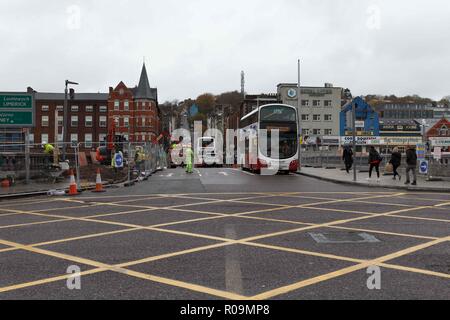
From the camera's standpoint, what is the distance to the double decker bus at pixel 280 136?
27.0 metres

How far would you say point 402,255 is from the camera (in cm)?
652

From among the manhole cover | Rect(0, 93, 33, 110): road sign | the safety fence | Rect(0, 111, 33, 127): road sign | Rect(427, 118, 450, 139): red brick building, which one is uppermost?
Rect(0, 93, 33, 110): road sign

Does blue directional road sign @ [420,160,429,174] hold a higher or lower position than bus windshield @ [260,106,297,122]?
lower

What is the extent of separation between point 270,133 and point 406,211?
16.1 meters

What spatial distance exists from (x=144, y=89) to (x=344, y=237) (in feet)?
319

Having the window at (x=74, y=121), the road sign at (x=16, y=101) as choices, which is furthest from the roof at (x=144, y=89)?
the road sign at (x=16, y=101)

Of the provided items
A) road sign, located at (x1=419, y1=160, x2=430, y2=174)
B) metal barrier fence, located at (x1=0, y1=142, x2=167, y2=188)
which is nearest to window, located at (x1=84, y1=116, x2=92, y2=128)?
metal barrier fence, located at (x1=0, y1=142, x2=167, y2=188)

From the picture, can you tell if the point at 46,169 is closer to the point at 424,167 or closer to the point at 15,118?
the point at 15,118

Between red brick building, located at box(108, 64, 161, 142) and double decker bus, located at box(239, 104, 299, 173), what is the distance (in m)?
71.1

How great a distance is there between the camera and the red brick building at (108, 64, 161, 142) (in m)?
97.2

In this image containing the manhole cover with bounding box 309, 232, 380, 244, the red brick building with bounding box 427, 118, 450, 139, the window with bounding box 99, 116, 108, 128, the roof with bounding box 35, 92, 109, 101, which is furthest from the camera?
the roof with bounding box 35, 92, 109, 101

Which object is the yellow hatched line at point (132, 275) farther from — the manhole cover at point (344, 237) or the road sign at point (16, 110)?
the road sign at point (16, 110)

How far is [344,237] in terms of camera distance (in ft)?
25.9

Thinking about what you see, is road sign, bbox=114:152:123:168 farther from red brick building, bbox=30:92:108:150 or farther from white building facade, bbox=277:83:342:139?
red brick building, bbox=30:92:108:150
